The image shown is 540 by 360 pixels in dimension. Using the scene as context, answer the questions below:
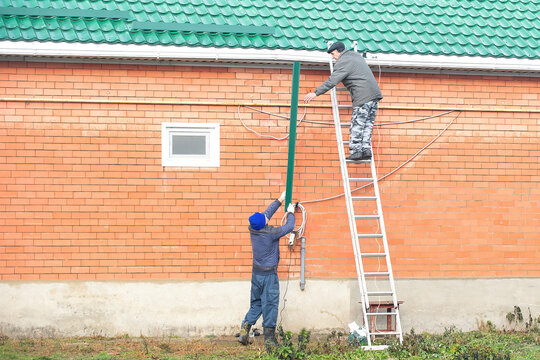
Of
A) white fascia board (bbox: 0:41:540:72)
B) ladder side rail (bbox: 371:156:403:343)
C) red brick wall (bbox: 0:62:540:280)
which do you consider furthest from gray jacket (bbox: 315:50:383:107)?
ladder side rail (bbox: 371:156:403:343)

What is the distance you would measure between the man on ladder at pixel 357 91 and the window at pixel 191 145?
1.33 metres

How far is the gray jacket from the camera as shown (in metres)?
9.05

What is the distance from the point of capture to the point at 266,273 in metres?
8.88

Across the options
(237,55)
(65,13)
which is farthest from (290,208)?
(65,13)

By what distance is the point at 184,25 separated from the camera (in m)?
9.38

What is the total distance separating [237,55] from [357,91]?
154 centimetres

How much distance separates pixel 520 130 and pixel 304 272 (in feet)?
11.6

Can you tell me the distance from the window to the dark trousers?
5.32ft

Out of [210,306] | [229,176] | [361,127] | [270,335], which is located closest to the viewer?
[270,335]

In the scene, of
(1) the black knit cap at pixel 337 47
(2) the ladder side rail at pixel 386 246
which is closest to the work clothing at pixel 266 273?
(2) the ladder side rail at pixel 386 246

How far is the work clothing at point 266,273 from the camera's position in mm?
8836

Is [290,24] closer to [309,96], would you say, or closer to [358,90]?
[309,96]

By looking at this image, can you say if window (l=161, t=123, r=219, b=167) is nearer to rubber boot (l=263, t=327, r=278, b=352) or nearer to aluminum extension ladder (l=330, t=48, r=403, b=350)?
aluminum extension ladder (l=330, t=48, r=403, b=350)

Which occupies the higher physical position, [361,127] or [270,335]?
[361,127]
